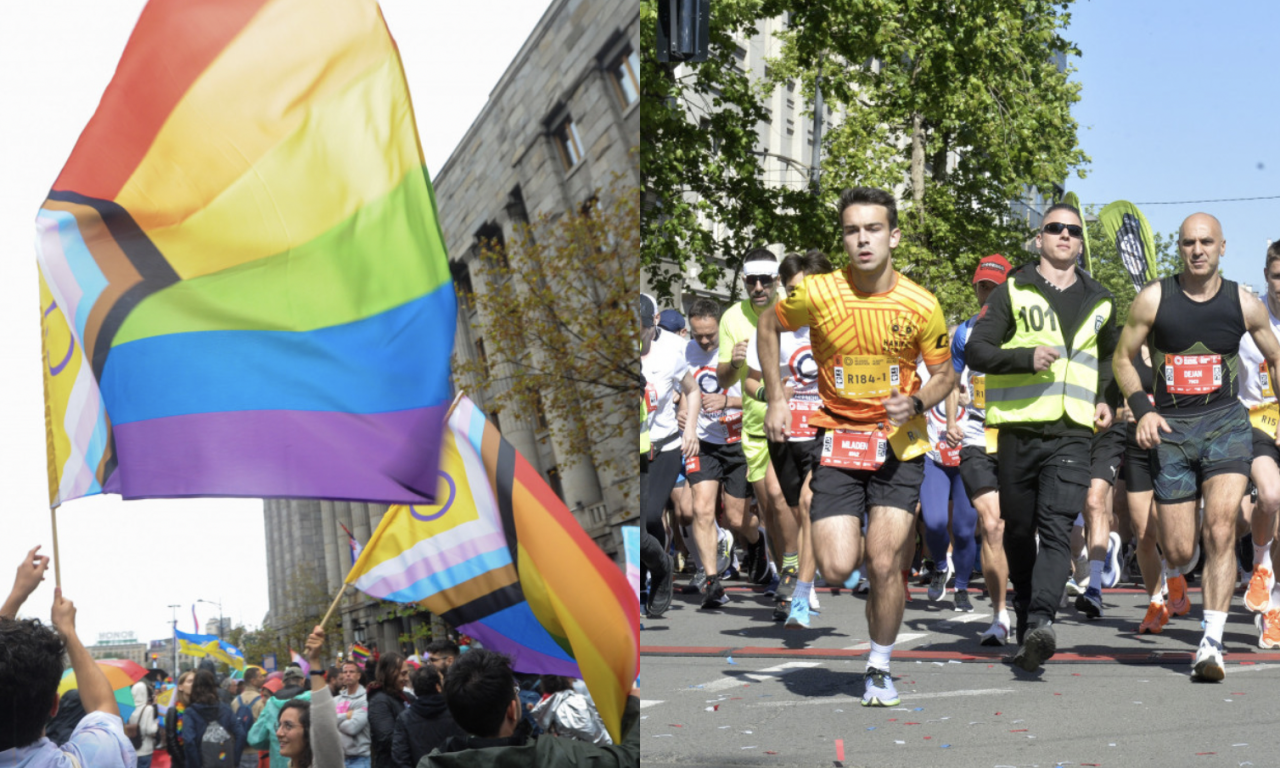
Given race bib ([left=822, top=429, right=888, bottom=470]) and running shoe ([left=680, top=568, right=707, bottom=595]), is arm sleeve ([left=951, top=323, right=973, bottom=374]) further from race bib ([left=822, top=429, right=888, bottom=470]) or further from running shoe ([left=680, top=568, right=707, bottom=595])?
running shoe ([left=680, top=568, right=707, bottom=595])

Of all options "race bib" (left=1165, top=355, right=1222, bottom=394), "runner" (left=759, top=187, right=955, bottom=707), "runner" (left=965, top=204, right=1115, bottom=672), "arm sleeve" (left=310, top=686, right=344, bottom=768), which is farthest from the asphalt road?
"arm sleeve" (left=310, top=686, right=344, bottom=768)

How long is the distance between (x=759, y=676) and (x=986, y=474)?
256 cm

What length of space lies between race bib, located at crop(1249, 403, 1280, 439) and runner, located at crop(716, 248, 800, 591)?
8.21ft

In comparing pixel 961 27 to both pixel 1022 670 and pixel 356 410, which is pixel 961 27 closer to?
pixel 1022 670

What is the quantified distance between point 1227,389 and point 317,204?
5113 mm

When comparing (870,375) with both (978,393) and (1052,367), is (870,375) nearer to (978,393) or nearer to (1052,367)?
(1052,367)

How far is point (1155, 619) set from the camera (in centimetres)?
737

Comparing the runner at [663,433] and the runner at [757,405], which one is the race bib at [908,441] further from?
the runner at [663,433]

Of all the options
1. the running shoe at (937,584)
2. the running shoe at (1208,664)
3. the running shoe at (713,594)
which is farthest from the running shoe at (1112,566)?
the running shoe at (1208,664)

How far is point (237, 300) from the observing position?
162cm

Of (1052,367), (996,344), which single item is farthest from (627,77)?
(1052,367)

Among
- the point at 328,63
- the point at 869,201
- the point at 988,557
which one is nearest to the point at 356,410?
the point at 328,63

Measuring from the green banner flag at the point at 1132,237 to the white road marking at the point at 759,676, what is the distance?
349 cm

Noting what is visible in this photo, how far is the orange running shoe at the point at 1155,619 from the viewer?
7348mm
